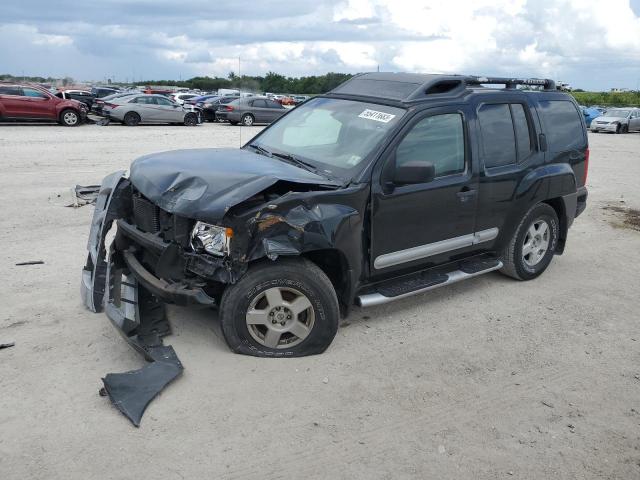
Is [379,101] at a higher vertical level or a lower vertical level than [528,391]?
higher

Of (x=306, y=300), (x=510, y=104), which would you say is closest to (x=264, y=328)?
(x=306, y=300)

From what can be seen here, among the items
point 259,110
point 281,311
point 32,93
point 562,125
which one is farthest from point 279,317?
point 259,110

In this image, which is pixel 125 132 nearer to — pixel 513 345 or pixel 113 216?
pixel 113 216

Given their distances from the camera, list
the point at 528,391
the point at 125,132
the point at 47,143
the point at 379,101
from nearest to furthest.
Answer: the point at 528,391 < the point at 379,101 < the point at 47,143 < the point at 125,132

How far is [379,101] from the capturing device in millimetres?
4945

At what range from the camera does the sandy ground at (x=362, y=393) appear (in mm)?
3131

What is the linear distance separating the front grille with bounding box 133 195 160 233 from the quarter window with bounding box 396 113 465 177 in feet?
6.17

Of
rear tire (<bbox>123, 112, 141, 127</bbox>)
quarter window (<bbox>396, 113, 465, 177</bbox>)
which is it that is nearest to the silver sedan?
rear tire (<bbox>123, 112, 141, 127</bbox>)

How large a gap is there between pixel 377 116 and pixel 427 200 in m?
0.81

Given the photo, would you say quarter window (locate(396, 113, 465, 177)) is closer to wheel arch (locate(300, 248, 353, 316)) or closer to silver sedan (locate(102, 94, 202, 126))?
wheel arch (locate(300, 248, 353, 316))

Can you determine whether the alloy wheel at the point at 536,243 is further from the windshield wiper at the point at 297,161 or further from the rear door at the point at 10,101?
the rear door at the point at 10,101

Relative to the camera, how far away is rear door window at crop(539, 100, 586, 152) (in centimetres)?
591

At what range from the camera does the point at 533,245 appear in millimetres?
5988

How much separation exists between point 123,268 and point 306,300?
5.38 feet
